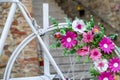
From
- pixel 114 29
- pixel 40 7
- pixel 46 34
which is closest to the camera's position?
pixel 46 34

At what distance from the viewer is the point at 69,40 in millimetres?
2764

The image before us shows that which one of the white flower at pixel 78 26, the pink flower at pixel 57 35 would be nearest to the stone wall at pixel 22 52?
the pink flower at pixel 57 35

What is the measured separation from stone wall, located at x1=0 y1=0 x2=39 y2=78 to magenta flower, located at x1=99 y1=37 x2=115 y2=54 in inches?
68.3

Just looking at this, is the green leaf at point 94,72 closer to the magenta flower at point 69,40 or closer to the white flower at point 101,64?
the white flower at point 101,64

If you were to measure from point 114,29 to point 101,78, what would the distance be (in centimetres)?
390

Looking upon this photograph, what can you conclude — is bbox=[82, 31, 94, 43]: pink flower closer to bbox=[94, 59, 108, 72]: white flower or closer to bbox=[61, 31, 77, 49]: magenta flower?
bbox=[61, 31, 77, 49]: magenta flower

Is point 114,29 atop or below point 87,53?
atop

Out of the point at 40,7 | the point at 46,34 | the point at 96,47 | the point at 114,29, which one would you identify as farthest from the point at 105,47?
the point at 40,7

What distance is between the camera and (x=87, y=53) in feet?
8.93

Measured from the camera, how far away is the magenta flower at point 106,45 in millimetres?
2703

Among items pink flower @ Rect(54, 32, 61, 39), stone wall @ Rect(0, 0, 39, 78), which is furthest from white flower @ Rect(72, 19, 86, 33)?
stone wall @ Rect(0, 0, 39, 78)

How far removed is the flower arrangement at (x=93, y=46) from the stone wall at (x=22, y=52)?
1.55 metres

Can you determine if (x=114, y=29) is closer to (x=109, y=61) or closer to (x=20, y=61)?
(x=20, y=61)

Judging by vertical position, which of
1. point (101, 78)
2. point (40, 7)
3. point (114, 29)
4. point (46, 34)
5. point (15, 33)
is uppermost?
point (40, 7)
